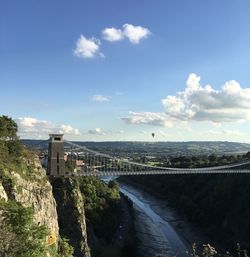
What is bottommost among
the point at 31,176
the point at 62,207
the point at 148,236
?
the point at 148,236

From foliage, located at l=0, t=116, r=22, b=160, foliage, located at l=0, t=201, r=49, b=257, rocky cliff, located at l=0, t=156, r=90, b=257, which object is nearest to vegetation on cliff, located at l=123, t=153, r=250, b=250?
rocky cliff, located at l=0, t=156, r=90, b=257

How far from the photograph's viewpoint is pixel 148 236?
44.8 meters

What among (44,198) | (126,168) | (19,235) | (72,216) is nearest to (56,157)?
(72,216)

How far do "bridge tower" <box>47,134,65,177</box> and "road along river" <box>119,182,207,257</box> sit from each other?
9927mm

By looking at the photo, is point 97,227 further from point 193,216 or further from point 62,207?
point 193,216

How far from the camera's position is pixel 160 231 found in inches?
1893

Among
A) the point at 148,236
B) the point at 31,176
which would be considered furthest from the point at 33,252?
the point at 148,236

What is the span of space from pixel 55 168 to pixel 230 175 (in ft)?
95.2

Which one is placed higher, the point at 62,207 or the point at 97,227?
the point at 62,207

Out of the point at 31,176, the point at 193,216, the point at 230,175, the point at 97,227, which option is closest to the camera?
the point at 31,176

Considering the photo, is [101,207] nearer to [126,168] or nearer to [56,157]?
[56,157]

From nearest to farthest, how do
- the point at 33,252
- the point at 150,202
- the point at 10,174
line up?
the point at 33,252 < the point at 10,174 < the point at 150,202

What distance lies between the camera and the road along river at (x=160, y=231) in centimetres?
4038

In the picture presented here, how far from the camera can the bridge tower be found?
1417 inches
